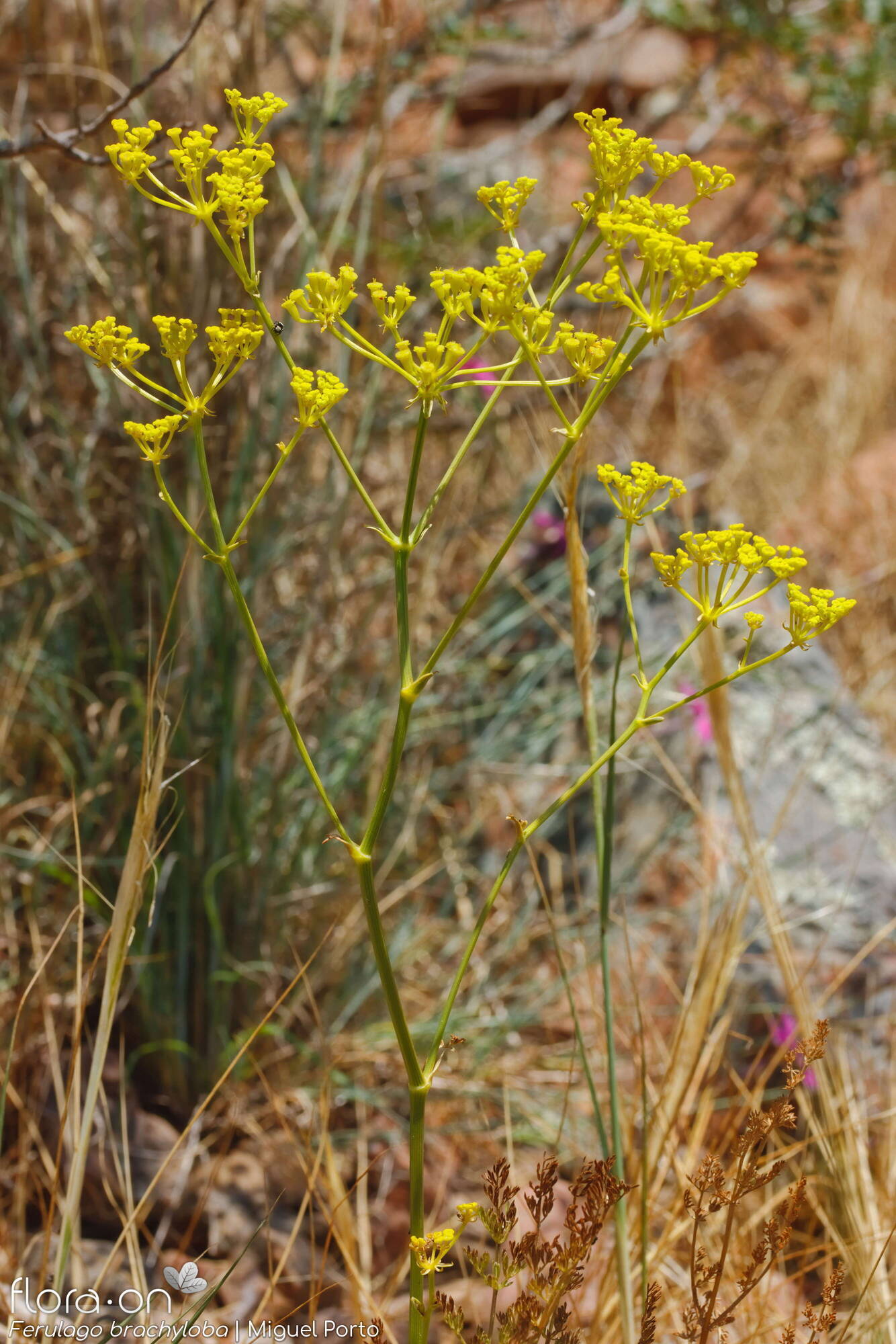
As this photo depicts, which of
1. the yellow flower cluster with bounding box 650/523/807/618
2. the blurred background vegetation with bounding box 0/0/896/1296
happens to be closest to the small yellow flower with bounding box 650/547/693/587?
the yellow flower cluster with bounding box 650/523/807/618

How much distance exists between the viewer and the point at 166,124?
1672mm

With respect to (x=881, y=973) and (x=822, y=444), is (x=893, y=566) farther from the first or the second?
(x=822, y=444)

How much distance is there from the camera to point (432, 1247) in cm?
69

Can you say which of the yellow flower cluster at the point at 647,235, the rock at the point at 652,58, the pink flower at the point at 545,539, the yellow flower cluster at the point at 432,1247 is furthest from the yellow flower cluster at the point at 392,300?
the rock at the point at 652,58

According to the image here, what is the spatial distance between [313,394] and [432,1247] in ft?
1.72

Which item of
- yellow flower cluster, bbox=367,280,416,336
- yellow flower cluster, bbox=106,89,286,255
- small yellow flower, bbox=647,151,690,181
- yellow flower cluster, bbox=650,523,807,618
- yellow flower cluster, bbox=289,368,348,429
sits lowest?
yellow flower cluster, bbox=650,523,807,618

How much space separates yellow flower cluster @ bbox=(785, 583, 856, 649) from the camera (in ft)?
2.17

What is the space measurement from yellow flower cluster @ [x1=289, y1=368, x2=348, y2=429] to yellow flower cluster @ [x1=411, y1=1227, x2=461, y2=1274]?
48 centimetres

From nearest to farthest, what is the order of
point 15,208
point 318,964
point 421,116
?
point 318,964 → point 15,208 → point 421,116

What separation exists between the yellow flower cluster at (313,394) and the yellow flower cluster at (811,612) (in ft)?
0.96

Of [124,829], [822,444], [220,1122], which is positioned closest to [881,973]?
[220,1122]

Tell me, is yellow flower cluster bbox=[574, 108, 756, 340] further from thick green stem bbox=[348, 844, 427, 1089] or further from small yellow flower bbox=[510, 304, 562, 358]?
thick green stem bbox=[348, 844, 427, 1089]

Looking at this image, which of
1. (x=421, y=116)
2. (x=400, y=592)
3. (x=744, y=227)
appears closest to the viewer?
(x=400, y=592)

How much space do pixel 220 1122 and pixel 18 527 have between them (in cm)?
95
